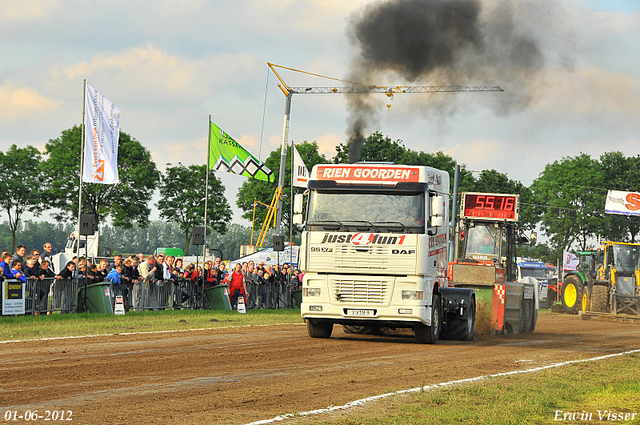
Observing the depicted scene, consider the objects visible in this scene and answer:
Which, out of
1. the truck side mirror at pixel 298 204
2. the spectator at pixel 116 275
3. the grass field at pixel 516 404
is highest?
the truck side mirror at pixel 298 204

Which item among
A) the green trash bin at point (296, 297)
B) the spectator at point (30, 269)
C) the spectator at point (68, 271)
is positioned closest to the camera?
the spectator at point (30, 269)

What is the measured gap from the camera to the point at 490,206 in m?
23.0

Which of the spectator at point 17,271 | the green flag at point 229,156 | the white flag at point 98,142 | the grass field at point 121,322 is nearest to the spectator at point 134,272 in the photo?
the grass field at point 121,322

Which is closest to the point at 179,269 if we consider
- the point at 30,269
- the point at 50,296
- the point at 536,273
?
the point at 50,296

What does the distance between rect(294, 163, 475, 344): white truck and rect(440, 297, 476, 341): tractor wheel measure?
6.58 feet

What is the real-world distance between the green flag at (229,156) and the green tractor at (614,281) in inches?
565

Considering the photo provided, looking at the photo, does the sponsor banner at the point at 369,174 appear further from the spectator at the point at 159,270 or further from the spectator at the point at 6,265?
the spectator at the point at 159,270

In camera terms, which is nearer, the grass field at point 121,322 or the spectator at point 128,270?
the grass field at point 121,322

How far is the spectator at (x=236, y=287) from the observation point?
26672 mm

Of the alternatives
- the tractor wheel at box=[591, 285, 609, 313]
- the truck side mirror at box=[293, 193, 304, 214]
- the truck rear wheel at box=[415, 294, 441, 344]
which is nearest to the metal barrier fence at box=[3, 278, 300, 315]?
the truck side mirror at box=[293, 193, 304, 214]

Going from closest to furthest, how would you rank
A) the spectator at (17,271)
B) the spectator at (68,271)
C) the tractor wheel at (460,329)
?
the tractor wheel at (460,329) → the spectator at (17,271) → the spectator at (68,271)

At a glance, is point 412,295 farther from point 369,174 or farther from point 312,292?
point 369,174

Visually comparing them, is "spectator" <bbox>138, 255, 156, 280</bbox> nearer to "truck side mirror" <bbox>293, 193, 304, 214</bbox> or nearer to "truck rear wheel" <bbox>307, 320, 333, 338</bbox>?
"truck rear wheel" <bbox>307, 320, 333, 338</bbox>

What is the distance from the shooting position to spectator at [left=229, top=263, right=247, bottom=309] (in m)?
26.7
